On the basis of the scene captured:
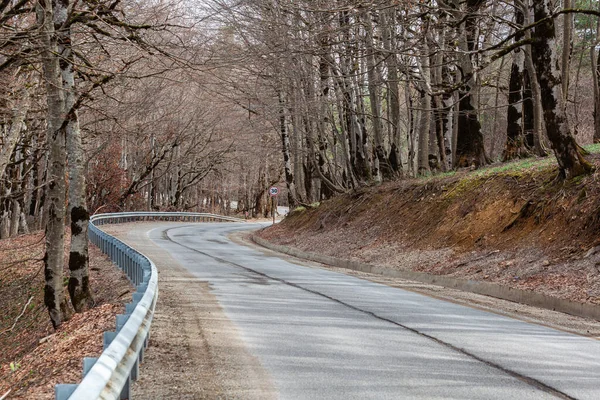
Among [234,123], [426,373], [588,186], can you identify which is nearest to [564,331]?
[426,373]

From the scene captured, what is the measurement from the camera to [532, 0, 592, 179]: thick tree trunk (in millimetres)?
14664

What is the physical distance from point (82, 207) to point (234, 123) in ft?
130

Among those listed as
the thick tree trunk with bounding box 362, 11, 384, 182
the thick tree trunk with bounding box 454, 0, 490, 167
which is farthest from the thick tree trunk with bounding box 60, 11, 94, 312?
the thick tree trunk with bounding box 454, 0, 490, 167

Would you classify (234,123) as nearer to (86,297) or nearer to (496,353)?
(86,297)

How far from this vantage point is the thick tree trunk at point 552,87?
14.7 metres

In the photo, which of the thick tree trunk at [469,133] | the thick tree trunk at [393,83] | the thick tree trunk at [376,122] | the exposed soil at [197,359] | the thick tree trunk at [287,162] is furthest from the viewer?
the thick tree trunk at [287,162]

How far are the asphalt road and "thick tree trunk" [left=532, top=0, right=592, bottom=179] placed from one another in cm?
530

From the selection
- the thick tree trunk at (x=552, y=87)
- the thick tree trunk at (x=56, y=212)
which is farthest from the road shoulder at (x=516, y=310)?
the thick tree trunk at (x=56, y=212)

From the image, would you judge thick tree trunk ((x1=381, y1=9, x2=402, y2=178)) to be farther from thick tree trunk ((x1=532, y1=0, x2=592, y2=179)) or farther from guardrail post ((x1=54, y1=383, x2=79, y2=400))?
guardrail post ((x1=54, y1=383, x2=79, y2=400))

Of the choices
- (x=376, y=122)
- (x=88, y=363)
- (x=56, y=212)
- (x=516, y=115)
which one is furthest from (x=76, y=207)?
(x=516, y=115)

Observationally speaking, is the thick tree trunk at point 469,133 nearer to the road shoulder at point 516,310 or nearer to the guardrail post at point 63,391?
the road shoulder at point 516,310

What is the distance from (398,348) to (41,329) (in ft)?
33.4

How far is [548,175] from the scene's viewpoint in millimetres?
16734

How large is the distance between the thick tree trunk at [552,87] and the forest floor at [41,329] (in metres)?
9.58
